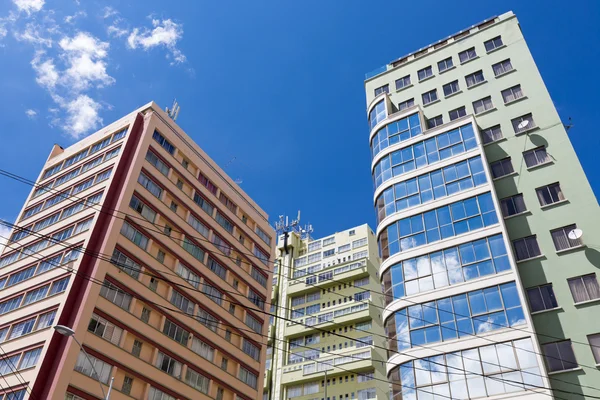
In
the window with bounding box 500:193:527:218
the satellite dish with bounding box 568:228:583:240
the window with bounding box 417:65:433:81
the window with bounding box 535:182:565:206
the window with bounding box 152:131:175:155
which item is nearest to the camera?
the satellite dish with bounding box 568:228:583:240

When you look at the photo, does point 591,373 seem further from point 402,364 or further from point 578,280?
point 402,364

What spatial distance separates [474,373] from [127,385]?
23.2 metres

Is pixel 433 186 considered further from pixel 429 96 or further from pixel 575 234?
pixel 429 96

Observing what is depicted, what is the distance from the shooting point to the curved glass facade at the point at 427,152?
3847cm

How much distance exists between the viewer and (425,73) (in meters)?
46.8

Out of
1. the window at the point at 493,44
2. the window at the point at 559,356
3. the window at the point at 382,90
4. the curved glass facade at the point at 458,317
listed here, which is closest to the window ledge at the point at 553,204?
the curved glass facade at the point at 458,317

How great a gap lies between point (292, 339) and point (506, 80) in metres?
45.6

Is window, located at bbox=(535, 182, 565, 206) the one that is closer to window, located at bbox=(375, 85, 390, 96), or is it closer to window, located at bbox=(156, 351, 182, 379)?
window, located at bbox=(375, 85, 390, 96)

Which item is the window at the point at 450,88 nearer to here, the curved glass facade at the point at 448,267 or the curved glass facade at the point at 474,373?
the curved glass facade at the point at 448,267

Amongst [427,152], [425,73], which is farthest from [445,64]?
[427,152]

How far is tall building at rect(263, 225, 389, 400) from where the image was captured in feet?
208

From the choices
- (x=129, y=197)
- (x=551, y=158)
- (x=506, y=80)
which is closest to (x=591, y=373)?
(x=551, y=158)

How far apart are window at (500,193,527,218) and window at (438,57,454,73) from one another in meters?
15.2

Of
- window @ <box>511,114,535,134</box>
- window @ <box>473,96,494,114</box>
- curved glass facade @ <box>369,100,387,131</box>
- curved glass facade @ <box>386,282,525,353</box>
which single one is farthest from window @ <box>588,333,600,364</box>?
curved glass facade @ <box>369,100,387,131</box>
